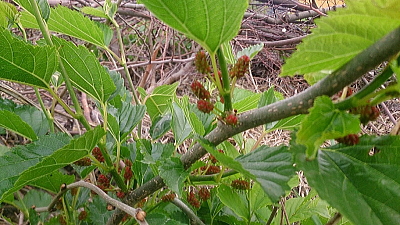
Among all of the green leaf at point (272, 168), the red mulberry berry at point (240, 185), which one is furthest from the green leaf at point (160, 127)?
the green leaf at point (272, 168)

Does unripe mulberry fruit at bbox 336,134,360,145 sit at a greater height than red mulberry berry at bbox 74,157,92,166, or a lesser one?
greater

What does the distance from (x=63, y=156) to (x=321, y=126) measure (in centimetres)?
27

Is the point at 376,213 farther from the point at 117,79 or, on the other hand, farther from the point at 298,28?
the point at 298,28

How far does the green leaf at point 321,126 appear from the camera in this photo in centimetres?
21

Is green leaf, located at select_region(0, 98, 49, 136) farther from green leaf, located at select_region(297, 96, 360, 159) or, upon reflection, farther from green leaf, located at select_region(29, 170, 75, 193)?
green leaf, located at select_region(297, 96, 360, 159)

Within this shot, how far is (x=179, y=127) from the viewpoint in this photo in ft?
A: 1.68

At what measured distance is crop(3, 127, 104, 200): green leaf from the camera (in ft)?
1.10

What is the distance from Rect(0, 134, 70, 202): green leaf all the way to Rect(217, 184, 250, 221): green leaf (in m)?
0.22

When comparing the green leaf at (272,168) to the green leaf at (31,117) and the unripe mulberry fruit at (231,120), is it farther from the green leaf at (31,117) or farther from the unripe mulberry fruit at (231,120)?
the green leaf at (31,117)

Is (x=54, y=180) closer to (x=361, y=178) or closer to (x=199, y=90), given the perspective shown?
(x=199, y=90)

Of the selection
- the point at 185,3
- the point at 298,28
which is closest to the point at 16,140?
the point at 185,3

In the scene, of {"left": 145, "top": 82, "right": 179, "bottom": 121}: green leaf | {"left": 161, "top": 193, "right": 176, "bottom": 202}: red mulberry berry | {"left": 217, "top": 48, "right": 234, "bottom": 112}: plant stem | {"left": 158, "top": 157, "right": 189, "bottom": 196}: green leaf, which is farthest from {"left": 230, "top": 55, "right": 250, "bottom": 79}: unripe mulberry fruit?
{"left": 145, "top": 82, "right": 179, "bottom": 121}: green leaf

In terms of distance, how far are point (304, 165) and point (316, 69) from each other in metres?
0.08

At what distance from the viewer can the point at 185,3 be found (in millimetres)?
245
